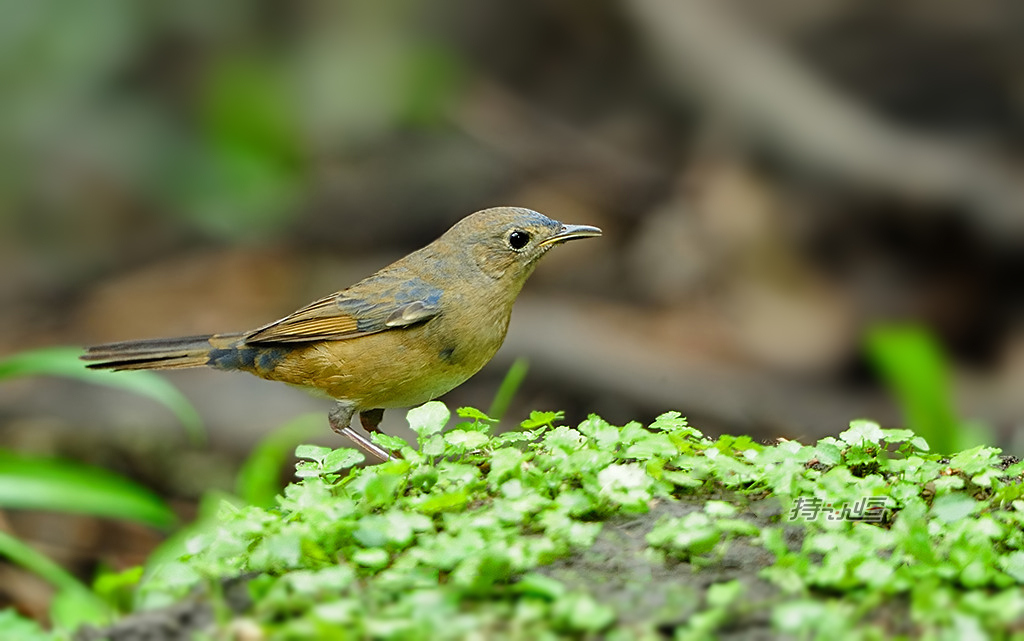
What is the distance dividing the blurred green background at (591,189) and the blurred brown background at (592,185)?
0.03 m

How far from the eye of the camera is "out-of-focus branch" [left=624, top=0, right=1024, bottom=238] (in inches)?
344

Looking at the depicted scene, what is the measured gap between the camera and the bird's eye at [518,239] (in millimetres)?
4816

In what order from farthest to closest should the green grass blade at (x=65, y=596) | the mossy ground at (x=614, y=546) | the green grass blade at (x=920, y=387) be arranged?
1. the green grass blade at (x=920, y=387)
2. the green grass blade at (x=65, y=596)
3. the mossy ground at (x=614, y=546)

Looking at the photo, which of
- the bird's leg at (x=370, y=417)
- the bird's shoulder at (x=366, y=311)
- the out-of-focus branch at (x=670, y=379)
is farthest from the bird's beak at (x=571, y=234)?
the out-of-focus branch at (x=670, y=379)

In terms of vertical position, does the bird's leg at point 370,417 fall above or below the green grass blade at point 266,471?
above

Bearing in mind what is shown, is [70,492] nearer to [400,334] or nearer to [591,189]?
[400,334]

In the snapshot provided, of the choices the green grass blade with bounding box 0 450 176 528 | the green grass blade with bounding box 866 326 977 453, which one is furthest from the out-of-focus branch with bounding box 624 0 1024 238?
the green grass blade with bounding box 0 450 176 528

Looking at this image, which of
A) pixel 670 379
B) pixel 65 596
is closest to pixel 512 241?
pixel 65 596

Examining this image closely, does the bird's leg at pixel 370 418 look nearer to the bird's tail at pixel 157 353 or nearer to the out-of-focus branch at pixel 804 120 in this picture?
the bird's tail at pixel 157 353

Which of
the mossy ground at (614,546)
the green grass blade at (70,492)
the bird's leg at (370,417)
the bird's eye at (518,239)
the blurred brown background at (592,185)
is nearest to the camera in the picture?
the mossy ground at (614,546)

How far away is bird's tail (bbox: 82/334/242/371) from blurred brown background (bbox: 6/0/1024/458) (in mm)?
2730

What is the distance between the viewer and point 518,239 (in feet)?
15.8

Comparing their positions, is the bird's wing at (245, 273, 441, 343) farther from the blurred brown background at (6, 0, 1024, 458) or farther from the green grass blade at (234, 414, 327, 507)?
the blurred brown background at (6, 0, 1024, 458)

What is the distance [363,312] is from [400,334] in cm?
27
